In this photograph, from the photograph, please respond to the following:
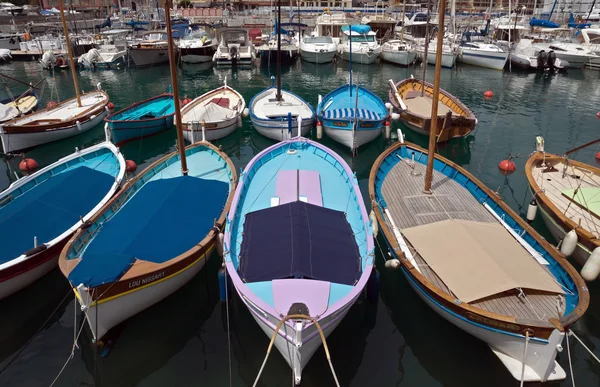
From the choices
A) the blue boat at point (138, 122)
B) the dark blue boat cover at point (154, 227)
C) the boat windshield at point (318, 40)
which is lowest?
the dark blue boat cover at point (154, 227)

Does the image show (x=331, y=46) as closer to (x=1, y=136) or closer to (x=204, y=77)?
(x=204, y=77)

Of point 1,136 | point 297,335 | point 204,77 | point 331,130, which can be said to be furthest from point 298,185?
point 204,77

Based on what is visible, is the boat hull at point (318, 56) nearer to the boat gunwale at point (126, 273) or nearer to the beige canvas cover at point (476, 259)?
the boat gunwale at point (126, 273)

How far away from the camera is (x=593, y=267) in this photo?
37.8 ft

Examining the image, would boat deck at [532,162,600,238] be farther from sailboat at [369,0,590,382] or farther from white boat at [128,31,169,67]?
white boat at [128,31,169,67]

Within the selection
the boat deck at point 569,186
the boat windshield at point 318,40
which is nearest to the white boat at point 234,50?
the boat windshield at point 318,40

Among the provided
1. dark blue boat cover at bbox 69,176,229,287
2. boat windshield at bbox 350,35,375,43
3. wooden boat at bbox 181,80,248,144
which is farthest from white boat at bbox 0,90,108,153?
boat windshield at bbox 350,35,375,43

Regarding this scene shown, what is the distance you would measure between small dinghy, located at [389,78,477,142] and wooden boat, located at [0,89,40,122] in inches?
1000

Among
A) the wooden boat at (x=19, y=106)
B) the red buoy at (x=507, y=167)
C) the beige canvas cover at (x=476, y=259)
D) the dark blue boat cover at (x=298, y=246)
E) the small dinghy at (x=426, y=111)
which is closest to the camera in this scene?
the dark blue boat cover at (x=298, y=246)

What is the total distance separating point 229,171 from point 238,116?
32.7ft

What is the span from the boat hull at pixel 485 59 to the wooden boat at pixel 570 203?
37118 mm

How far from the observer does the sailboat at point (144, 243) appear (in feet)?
33.1

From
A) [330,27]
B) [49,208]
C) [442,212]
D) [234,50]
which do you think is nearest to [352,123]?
[442,212]

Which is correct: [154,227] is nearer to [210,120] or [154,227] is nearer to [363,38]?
[210,120]
